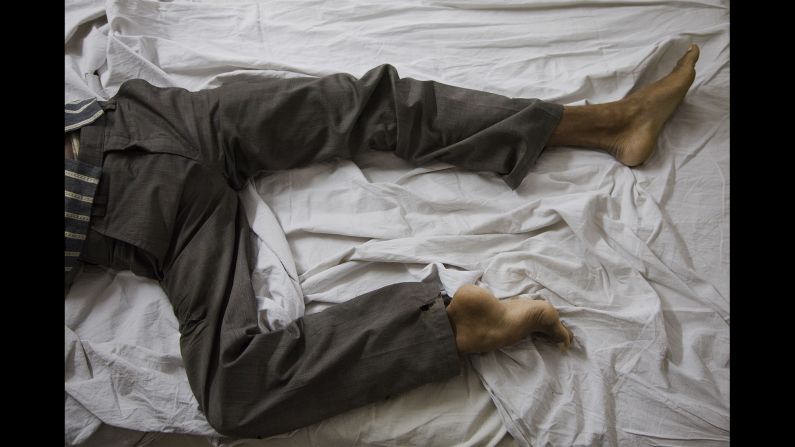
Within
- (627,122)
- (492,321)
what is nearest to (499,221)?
(492,321)

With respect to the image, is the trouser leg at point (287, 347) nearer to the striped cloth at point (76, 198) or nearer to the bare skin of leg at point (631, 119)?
the striped cloth at point (76, 198)

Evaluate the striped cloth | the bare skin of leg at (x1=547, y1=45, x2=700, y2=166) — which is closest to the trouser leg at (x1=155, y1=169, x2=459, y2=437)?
the striped cloth

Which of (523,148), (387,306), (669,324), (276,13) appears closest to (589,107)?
(523,148)

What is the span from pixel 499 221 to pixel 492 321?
210 millimetres

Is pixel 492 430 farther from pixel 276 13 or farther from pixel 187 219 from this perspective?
pixel 276 13

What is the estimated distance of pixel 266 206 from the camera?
3.90ft

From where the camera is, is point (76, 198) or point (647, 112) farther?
point (647, 112)

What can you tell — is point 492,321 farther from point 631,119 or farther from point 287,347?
point 631,119

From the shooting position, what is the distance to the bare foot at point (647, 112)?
3.97ft

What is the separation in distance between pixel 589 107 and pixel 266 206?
0.65 m

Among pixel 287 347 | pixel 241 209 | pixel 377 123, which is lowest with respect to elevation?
Answer: pixel 287 347

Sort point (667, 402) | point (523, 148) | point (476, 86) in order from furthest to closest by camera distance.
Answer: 1. point (476, 86)
2. point (523, 148)
3. point (667, 402)

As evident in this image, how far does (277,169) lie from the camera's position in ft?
3.94

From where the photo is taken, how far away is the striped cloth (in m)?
1.03
